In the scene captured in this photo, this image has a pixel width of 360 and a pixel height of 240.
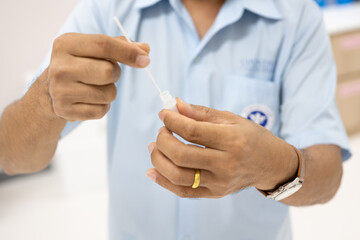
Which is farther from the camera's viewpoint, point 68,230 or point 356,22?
point 356,22

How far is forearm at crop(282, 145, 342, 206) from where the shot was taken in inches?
29.7

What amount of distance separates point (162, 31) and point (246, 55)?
224 mm

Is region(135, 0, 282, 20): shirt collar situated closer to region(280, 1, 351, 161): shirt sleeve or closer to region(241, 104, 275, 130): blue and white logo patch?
region(280, 1, 351, 161): shirt sleeve

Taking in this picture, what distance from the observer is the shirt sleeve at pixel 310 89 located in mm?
832

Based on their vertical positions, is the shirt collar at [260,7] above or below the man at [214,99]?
above

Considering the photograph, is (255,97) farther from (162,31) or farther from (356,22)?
(356,22)

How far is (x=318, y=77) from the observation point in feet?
2.81

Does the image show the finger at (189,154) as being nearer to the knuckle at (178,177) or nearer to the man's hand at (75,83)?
the knuckle at (178,177)

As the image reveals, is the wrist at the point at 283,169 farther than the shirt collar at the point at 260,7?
No

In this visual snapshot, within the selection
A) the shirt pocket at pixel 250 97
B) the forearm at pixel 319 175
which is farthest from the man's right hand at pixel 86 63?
the forearm at pixel 319 175

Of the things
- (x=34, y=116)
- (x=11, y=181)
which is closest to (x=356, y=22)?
(x=34, y=116)

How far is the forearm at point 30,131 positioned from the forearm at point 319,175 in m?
0.54

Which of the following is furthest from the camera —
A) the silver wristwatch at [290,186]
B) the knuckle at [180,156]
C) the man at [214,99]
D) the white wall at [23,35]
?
the white wall at [23,35]

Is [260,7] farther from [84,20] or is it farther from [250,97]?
[84,20]
